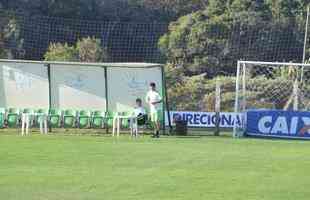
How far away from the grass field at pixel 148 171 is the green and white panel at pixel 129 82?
26.9ft

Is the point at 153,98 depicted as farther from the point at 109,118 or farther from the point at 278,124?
the point at 278,124

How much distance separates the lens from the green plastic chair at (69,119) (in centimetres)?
3111

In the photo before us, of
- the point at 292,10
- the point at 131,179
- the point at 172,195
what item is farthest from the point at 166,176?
the point at 292,10

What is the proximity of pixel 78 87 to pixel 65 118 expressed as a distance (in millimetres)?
1735

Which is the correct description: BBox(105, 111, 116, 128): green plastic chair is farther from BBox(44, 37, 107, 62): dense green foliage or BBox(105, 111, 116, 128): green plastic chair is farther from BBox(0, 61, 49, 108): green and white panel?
BBox(44, 37, 107, 62): dense green foliage

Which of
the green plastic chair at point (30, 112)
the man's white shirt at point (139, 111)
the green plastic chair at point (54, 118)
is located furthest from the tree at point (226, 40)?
the man's white shirt at point (139, 111)

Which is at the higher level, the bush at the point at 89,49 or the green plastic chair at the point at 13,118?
the bush at the point at 89,49

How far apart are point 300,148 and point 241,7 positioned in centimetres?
4185

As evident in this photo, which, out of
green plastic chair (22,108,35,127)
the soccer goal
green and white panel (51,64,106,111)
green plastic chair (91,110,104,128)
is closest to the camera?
green plastic chair (22,108,35,127)

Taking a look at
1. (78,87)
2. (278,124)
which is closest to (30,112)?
(78,87)

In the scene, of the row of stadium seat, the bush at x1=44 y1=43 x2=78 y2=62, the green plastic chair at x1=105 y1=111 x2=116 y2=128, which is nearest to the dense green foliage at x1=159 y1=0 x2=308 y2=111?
the bush at x1=44 y1=43 x2=78 y2=62

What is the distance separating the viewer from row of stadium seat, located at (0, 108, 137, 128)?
3070 centimetres

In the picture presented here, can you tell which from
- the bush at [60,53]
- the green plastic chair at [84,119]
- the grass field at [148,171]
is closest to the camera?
the grass field at [148,171]

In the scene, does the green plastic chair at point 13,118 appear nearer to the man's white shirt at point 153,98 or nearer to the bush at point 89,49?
the man's white shirt at point 153,98
